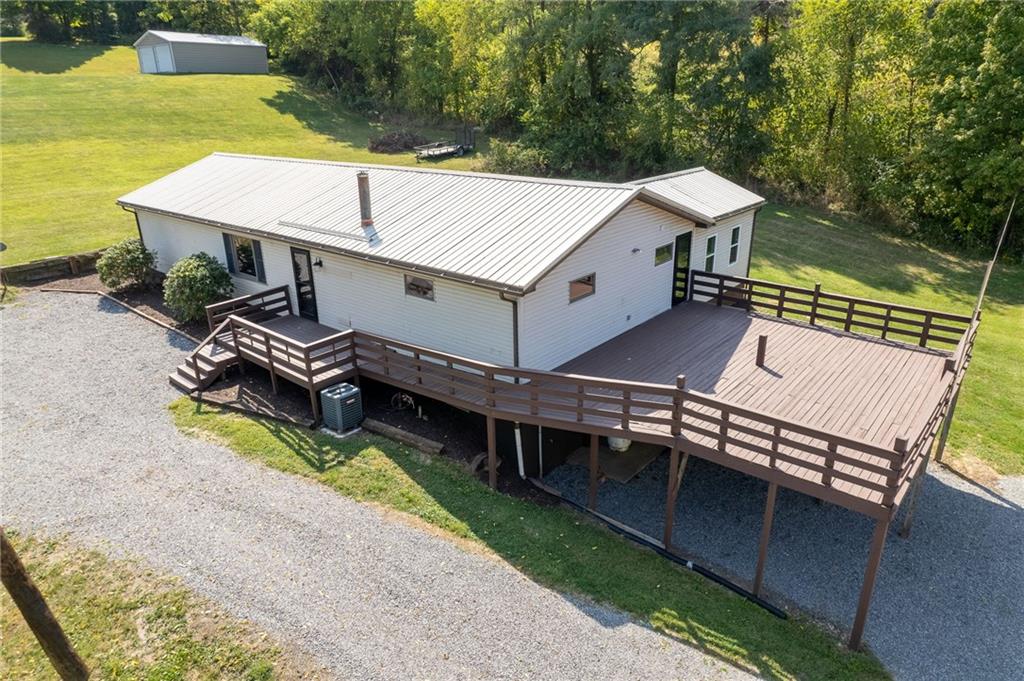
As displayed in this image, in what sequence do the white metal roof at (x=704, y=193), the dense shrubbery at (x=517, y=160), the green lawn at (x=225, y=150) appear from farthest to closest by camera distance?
the dense shrubbery at (x=517, y=160) → the green lawn at (x=225, y=150) → the white metal roof at (x=704, y=193)

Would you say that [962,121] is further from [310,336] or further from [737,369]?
[310,336]

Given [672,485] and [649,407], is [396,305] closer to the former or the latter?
[649,407]

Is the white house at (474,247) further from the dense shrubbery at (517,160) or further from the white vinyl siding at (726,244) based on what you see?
the dense shrubbery at (517,160)

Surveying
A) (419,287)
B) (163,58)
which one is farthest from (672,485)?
(163,58)

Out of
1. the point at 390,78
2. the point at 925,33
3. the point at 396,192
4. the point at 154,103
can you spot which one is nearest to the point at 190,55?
the point at 154,103

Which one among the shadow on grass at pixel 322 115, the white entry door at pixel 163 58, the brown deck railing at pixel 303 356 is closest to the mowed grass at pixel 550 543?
the brown deck railing at pixel 303 356

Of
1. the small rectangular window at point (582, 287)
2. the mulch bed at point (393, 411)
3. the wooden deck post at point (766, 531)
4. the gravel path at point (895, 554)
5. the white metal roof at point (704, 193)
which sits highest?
the white metal roof at point (704, 193)
